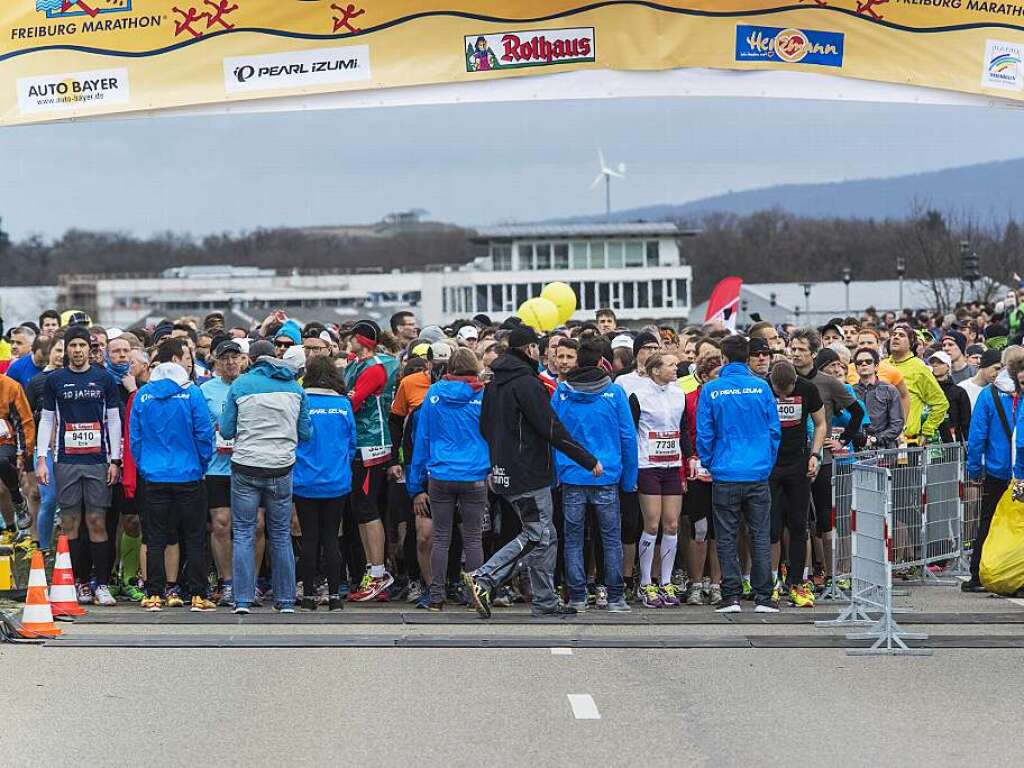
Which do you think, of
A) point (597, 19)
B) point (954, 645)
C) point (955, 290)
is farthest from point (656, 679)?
point (955, 290)

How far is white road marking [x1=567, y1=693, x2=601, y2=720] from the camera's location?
8.02 meters

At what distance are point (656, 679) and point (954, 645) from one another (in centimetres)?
233

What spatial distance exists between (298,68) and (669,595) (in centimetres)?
480

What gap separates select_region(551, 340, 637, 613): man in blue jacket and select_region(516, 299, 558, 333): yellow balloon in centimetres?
1032

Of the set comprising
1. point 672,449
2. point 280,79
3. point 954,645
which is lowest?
point 954,645

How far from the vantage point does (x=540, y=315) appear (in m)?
22.1

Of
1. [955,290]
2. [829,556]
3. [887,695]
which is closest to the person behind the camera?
[887,695]

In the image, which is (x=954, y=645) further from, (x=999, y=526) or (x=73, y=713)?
(x=73, y=713)

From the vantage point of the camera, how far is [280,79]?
11.8 m

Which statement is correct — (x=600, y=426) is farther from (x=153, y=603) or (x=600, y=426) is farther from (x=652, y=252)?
(x=652, y=252)

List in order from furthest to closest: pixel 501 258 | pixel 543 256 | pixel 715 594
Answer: pixel 501 258
pixel 543 256
pixel 715 594

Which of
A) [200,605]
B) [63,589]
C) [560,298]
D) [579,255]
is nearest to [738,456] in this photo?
[200,605]

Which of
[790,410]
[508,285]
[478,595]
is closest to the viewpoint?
[478,595]

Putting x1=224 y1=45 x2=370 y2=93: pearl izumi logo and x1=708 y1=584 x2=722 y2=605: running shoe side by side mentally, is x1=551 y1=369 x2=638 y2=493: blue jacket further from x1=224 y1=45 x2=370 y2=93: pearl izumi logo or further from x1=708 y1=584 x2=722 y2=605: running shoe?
x1=224 y1=45 x2=370 y2=93: pearl izumi logo
